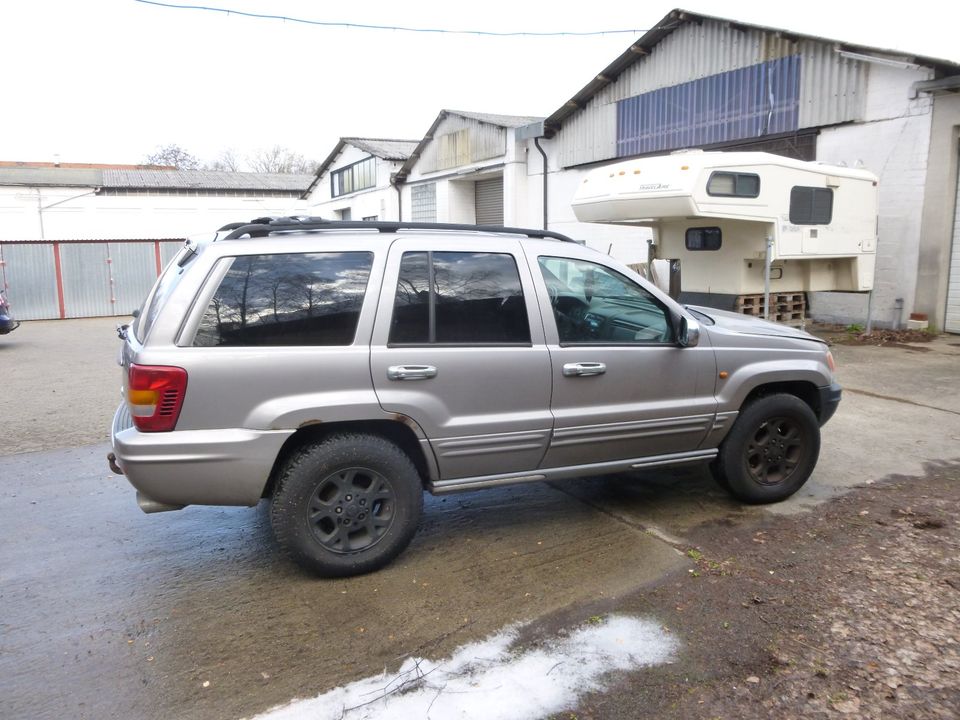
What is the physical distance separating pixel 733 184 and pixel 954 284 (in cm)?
509

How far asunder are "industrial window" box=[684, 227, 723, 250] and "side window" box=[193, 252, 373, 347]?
8363mm

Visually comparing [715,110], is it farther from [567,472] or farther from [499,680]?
[499,680]

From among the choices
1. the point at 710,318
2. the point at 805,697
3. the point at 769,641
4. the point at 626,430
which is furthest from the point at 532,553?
the point at 710,318

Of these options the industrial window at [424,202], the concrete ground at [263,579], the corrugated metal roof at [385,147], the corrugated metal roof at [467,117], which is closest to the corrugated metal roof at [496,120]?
the corrugated metal roof at [467,117]

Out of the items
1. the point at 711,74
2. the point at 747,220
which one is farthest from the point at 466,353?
the point at 711,74

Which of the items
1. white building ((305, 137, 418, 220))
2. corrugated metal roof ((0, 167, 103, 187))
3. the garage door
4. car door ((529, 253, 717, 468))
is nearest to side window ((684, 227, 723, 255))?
the garage door

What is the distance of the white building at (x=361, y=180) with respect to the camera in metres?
29.6

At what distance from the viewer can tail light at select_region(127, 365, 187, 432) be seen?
138 inches

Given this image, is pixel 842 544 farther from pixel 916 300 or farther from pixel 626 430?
pixel 916 300

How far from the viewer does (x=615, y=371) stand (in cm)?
439

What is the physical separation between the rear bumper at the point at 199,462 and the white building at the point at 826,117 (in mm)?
12015

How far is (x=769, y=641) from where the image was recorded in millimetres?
3330

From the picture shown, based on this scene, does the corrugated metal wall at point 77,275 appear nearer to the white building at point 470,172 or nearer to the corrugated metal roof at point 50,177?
the white building at point 470,172

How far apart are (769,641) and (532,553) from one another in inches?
55.5
